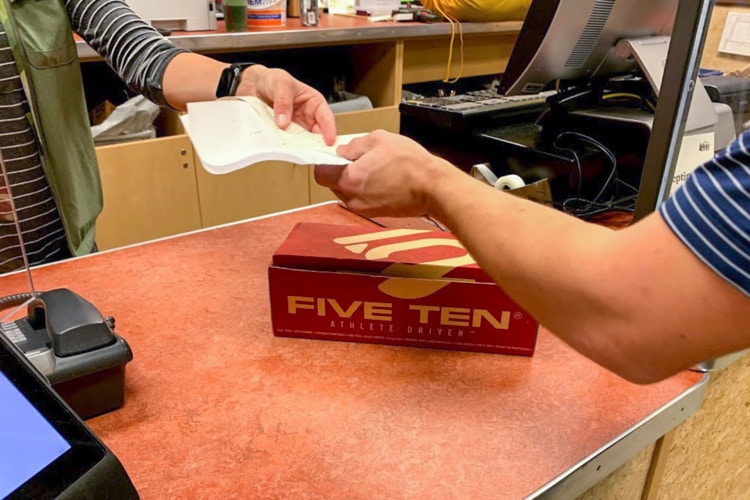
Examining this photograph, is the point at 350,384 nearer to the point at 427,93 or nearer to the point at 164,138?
the point at 164,138

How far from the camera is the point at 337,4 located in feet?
9.21

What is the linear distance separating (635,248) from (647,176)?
51 cm

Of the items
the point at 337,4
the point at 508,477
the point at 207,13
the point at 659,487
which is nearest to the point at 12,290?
the point at 508,477

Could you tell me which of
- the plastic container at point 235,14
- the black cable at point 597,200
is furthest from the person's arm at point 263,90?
the plastic container at point 235,14

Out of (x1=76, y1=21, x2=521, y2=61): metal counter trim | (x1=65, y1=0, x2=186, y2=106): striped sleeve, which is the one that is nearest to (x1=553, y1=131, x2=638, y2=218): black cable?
(x1=65, y1=0, x2=186, y2=106): striped sleeve

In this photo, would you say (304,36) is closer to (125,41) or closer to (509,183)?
(125,41)

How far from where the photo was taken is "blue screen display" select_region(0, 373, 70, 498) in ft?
1.50

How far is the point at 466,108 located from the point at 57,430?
1.14 meters

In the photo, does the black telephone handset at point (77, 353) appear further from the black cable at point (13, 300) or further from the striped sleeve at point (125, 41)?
the striped sleeve at point (125, 41)

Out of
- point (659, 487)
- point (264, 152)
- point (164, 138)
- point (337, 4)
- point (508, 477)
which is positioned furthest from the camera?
point (337, 4)

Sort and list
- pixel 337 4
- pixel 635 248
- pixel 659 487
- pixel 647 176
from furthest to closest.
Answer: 1. pixel 337 4
2. pixel 659 487
3. pixel 647 176
4. pixel 635 248

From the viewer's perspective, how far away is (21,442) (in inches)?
18.8

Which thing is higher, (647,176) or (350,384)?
(647,176)

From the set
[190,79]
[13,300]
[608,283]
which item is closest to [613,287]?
[608,283]
